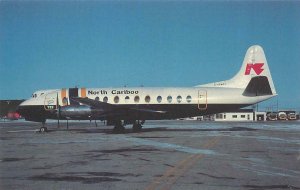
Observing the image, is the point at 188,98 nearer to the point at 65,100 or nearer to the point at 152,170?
the point at 65,100

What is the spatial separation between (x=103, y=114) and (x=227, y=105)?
35.2 ft

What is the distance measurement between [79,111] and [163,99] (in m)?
7.42

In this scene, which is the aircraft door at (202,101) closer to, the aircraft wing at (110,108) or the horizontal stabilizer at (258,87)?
the horizontal stabilizer at (258,87)

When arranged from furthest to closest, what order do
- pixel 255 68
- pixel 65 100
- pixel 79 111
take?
pixel 65 100 → pixel 255 68 → pixel 79 111

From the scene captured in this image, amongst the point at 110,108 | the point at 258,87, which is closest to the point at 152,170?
the point at 110,108

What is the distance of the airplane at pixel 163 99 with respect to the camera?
3131 centimetres

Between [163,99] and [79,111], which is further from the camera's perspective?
[163,99]

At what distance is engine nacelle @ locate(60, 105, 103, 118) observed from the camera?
31.0 m

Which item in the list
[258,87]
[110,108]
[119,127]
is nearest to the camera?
[110,108]

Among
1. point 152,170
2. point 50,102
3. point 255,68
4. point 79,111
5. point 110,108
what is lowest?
point 152,170

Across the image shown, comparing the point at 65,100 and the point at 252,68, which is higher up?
the point at 252,68

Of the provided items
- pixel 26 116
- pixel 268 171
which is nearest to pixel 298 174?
pixel 268 171

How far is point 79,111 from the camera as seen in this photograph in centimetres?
3102

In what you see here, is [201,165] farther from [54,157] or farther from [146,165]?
[54,157]
